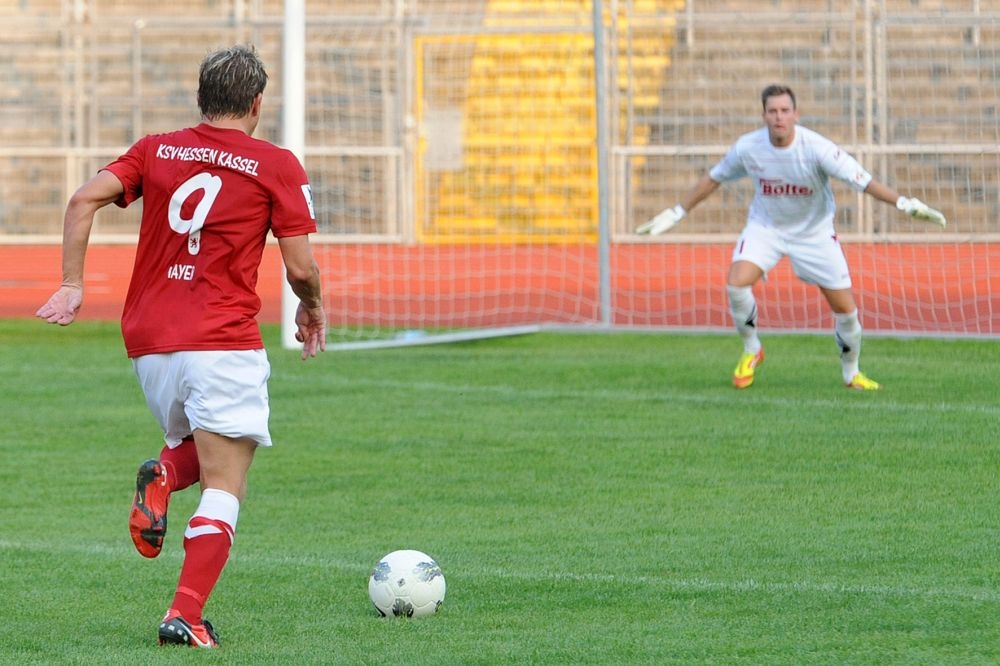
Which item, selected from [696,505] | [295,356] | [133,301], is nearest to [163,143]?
[133,301]

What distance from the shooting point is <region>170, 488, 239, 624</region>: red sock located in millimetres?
5125

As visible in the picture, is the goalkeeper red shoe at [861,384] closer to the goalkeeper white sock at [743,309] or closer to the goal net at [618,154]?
the goalkeeper white sock at [743,309]

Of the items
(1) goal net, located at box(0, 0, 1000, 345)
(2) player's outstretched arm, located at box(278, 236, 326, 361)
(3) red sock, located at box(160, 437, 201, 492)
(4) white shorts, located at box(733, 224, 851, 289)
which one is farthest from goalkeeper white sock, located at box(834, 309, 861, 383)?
(3) red sock, located at box(160, 437, 201, 492)

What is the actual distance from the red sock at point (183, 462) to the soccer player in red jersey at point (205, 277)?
133 millimetres

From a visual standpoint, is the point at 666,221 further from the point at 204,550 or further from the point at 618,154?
the point at 204,550

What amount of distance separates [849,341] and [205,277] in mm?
7057

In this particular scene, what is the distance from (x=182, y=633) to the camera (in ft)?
16.7

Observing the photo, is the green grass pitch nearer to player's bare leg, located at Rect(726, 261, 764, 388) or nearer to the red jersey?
player's bare leg, located at Rect(726, 261, 764, 388)

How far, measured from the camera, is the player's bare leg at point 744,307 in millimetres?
11828

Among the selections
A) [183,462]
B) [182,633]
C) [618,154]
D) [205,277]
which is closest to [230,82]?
[205,277]

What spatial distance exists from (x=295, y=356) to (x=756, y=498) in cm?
700

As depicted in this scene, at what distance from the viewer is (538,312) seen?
718 inches

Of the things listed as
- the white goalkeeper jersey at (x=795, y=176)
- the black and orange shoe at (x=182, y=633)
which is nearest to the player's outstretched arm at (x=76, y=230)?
the black and orange shoe at (x=182, y=633)

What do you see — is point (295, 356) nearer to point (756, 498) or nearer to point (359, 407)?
point (359, 407)
